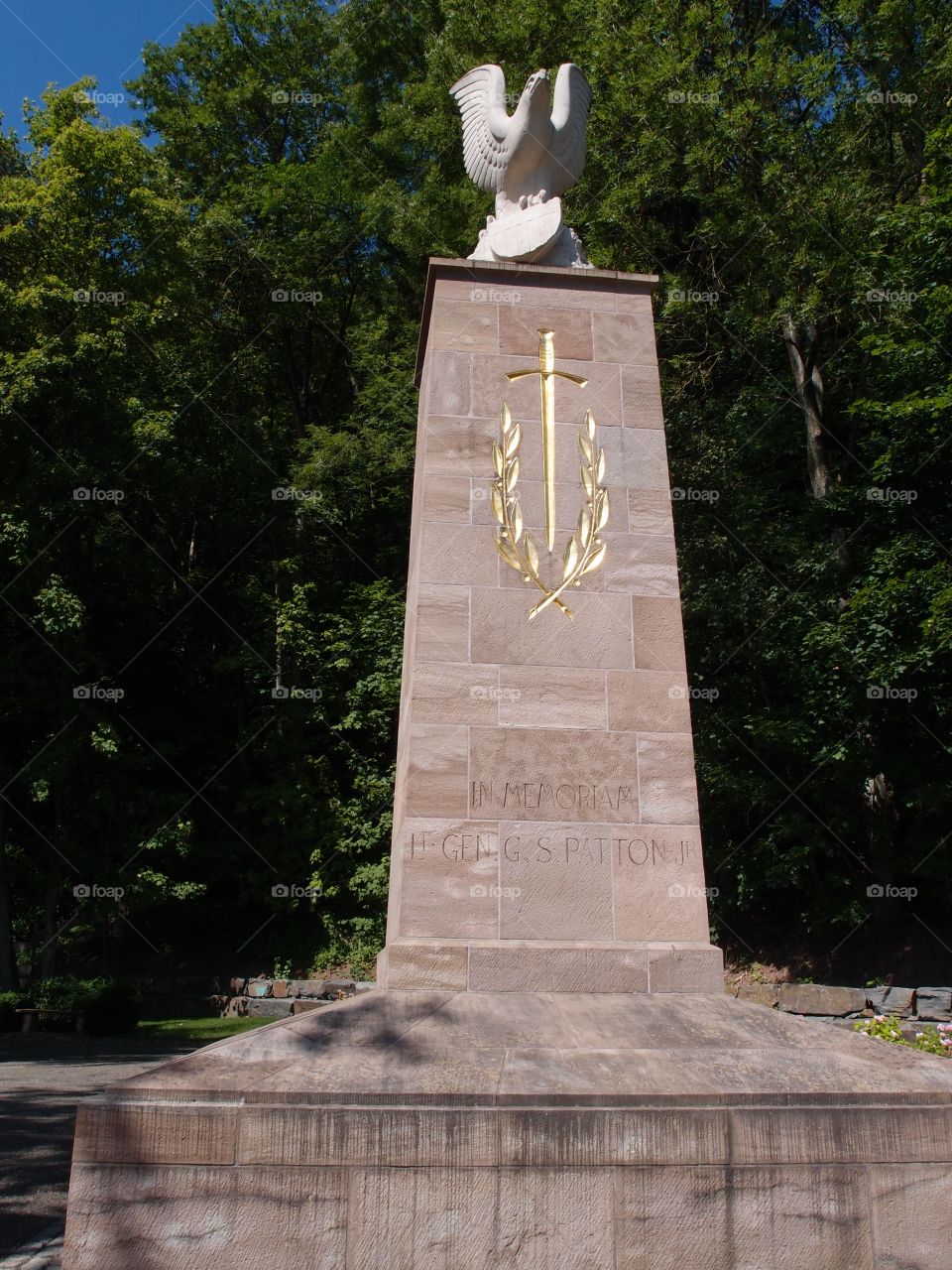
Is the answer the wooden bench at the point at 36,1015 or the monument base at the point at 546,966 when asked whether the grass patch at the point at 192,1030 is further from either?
the monument base at the point at 546,966

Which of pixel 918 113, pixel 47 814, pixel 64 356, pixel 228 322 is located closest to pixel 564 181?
pixel 918 113

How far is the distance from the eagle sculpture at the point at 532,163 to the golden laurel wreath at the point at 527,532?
1.44 metres

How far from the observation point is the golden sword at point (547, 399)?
645cm

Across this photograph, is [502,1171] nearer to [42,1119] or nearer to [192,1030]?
[42,1119]

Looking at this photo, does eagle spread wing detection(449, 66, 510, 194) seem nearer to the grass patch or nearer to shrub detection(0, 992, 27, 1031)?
the grass patch

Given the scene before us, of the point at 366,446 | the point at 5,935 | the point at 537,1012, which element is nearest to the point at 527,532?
the point at 537,1012

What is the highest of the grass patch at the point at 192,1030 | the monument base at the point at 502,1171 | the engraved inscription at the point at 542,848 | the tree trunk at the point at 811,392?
the tree trunk at the point at 811,392

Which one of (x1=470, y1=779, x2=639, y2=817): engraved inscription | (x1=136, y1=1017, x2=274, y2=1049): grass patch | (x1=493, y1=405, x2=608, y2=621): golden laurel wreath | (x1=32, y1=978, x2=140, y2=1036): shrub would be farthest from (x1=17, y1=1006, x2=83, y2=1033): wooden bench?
(x1=493, y1=405, x2=608, y2=621): golden laurel wreath

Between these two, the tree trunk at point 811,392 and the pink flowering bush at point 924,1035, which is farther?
the tree trunk at point 811,392

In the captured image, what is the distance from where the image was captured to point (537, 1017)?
485 centimetres

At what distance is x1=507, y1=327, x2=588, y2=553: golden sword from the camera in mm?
6445

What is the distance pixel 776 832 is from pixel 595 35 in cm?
1437

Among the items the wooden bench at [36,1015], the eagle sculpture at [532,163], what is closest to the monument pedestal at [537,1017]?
the eagle sculpture at [532,163]

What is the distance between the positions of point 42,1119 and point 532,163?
8.06m
